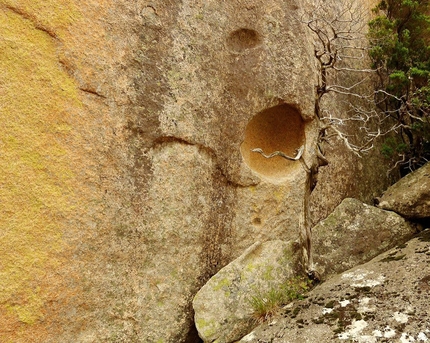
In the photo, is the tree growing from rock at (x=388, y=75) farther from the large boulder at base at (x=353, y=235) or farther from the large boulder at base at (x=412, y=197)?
the large boulder at base at (x=353, y=235)

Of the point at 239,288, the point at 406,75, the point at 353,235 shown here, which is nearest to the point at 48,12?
the point at 239,288

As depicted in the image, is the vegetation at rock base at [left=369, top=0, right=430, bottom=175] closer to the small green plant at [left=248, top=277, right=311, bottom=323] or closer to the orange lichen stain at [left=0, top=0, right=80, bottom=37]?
the small green plant at [left=248, top=277, right=311, bottom=323]

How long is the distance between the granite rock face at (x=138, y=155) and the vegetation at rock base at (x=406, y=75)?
1480 mm

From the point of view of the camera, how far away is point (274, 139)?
6102 mm

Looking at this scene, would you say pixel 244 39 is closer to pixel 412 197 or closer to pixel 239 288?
pixel 412 197

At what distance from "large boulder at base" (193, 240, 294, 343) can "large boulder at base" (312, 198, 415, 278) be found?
542 millimetres

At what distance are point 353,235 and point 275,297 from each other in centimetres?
147

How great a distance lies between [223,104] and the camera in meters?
5.32

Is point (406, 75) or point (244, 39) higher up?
point (244, 39)

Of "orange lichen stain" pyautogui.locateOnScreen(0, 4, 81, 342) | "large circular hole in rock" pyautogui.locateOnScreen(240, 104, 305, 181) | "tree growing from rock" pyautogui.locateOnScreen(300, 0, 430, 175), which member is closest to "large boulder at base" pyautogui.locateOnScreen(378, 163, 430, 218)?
"tree growing from rock" pyautogui.locateOnScreen(300, 0, 430, 175)

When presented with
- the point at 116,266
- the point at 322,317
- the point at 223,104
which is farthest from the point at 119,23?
the point at 322,317

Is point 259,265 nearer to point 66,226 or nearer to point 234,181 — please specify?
point 234,181

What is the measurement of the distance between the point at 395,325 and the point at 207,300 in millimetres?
1921

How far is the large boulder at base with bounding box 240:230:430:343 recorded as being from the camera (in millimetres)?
3623
